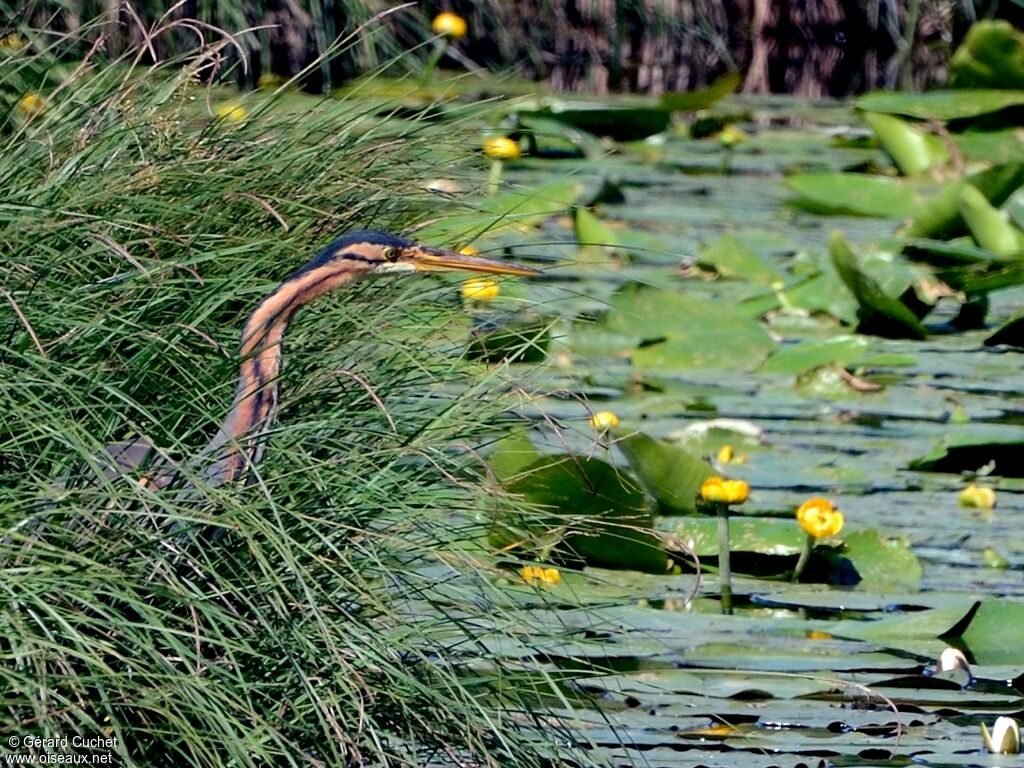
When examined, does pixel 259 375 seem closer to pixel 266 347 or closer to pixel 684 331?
pixel 266 347

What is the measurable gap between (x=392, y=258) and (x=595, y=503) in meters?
0.85

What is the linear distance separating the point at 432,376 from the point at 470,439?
0.41ft

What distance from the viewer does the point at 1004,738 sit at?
2.79 meters

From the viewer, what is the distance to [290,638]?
2.24 meters

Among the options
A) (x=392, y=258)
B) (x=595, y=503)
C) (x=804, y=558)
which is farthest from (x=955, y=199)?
(x=392, y=258)

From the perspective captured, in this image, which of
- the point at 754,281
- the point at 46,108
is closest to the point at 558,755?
the point at 46,108

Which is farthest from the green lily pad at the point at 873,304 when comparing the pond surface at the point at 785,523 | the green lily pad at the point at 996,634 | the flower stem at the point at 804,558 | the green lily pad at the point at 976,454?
the green lily pad at the point at 996,634

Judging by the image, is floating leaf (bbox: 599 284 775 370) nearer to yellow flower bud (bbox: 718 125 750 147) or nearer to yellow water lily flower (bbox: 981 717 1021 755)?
yellow water lily flower (bbox: 981 717 1021 755)

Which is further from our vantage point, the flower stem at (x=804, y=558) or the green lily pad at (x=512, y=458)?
the flower stem at (x=804, y=558)

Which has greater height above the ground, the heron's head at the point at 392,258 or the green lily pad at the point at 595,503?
the heron's head at the point at 392,258

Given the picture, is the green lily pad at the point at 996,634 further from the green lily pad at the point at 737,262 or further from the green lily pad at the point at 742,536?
the green lily pad at the point at 737,262

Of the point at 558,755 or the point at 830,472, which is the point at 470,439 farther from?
the point at 830,472

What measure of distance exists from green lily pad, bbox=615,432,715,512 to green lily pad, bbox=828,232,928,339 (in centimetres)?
144

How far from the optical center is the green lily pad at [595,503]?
3.17 m
